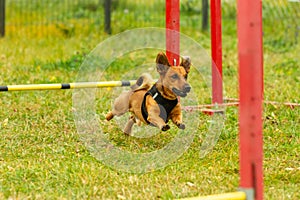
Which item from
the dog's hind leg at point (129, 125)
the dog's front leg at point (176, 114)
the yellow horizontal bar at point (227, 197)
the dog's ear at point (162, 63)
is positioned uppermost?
the dog's ear at point (162, 63)

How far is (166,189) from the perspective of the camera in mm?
4121

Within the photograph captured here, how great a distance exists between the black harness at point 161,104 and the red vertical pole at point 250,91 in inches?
65.2

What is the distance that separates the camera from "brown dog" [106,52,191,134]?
4934 millimetres

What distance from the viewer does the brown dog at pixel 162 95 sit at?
4934 mm

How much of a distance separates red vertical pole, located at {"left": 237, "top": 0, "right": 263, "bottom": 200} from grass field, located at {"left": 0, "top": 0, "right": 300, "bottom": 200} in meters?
0.68

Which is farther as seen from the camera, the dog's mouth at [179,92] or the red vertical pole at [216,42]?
the red vertical pole at [216,42]

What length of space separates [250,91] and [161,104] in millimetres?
1718

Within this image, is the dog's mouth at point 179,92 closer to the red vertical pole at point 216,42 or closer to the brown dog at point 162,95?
the brown dog at point 162,95

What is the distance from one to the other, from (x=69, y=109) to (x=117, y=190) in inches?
98.2

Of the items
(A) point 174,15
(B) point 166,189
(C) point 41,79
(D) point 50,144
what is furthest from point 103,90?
(B) point 166,189

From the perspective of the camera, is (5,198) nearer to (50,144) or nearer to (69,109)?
(50,144)

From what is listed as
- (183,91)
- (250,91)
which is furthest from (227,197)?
(183,91)

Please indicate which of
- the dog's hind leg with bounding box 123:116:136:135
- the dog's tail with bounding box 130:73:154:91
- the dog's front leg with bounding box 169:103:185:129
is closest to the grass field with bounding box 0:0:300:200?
the dog's hind leg with bounding box 123:116:136:135

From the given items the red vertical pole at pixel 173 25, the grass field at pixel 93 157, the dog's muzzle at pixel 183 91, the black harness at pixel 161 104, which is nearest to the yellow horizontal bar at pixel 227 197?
the grass field at pixel 93 157
